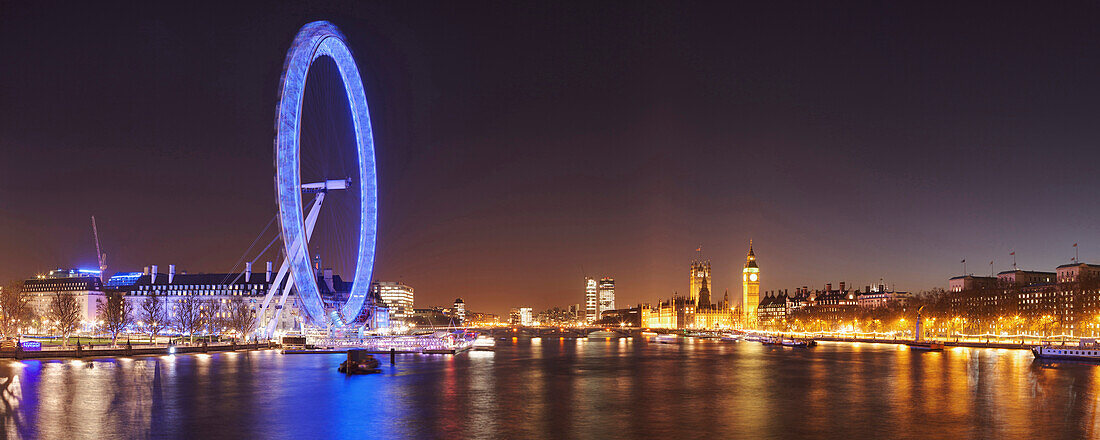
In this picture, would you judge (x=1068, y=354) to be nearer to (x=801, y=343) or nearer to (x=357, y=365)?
(x=801, y=343)

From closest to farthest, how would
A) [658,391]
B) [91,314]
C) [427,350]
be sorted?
[658,391] → [427,350] → [91,314]

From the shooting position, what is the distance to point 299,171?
67.5 m

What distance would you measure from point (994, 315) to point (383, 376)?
123 metres

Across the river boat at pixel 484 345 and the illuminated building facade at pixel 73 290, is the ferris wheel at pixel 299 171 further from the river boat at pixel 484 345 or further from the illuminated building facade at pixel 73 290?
the illuminated building facade at pixel 73 290

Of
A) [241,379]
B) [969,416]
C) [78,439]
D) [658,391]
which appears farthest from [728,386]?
[78,439]

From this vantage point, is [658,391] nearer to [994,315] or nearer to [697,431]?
[697,431]

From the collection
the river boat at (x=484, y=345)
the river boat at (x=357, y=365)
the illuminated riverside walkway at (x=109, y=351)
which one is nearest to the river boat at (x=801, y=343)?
the river boat at (x=484, y=345)

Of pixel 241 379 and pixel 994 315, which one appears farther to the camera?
pixel 994 315

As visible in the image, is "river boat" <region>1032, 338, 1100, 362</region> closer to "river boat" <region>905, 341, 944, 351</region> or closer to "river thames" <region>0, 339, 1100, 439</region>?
"river thames" <region>0, 339, 1100, 439</region>

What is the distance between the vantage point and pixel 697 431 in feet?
99.2

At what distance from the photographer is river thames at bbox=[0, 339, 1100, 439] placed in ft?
99.6

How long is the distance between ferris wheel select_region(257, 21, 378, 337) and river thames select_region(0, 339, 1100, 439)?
10.4m

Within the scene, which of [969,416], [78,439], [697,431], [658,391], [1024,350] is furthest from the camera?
[1024,350]

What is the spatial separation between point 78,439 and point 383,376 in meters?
30.1
